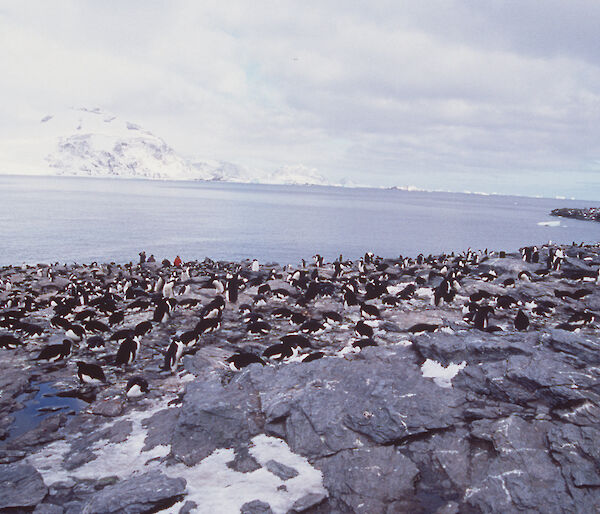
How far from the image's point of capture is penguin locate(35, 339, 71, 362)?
11.5 m

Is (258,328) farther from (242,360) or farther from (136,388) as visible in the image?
(136,388)

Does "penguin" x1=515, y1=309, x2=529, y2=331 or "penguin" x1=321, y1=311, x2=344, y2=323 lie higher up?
"penguin" x1=515, y1=309, x2=529, y2=331

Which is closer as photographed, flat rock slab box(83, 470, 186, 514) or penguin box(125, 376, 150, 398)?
flat rock slab box(83, 470, 186, 514)

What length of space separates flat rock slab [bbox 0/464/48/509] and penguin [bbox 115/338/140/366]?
A: 4457mm

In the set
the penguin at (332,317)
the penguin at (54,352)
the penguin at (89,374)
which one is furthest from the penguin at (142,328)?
the penguin at (332,317)

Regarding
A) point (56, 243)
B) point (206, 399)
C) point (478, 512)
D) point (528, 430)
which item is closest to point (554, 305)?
point (528, 430)

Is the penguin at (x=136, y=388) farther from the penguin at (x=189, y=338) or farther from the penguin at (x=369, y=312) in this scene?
the penguin at (x=369, y=312)

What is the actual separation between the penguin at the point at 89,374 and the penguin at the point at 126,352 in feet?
3.30

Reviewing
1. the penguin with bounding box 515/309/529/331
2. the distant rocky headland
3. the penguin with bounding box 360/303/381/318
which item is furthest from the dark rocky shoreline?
the distant rocky headland

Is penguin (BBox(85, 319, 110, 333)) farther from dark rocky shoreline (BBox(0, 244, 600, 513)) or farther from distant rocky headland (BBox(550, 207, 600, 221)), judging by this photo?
distant rocky headland (BBox(550, 207, 600, 221))

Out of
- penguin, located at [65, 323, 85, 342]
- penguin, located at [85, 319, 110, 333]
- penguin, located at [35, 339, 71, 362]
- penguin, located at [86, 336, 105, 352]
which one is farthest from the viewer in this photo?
penguin, located at [85, 319, 110, 333]

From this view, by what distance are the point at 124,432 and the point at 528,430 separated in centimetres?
722

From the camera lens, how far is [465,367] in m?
8.12

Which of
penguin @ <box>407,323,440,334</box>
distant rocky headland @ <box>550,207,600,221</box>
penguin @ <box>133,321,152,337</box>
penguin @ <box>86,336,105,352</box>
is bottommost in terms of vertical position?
penguin @ <box>86,336,105,352</box>
